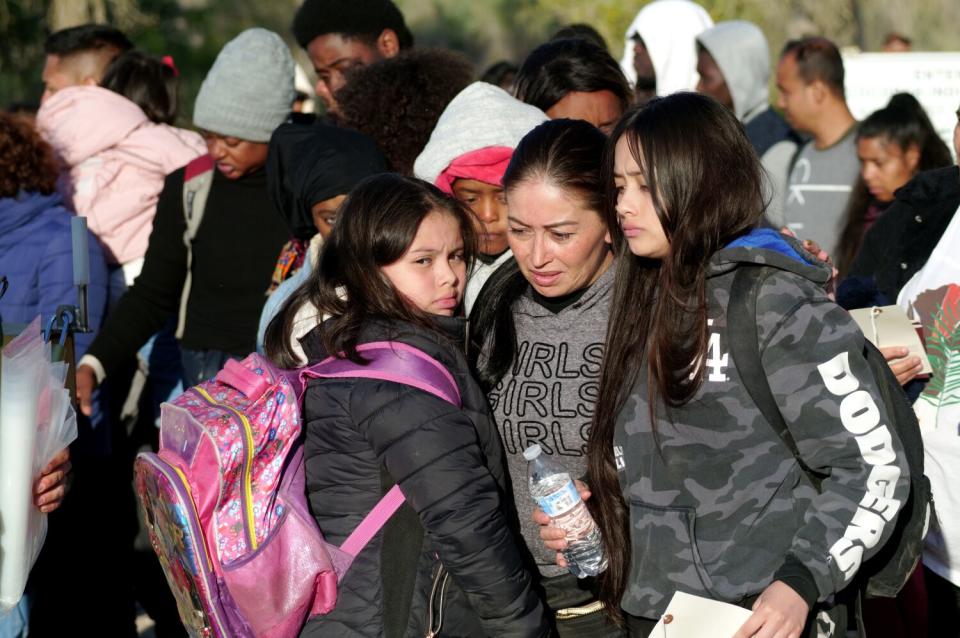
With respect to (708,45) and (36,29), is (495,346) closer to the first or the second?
(708,45)

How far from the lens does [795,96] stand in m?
7.29

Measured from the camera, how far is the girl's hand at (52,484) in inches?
127

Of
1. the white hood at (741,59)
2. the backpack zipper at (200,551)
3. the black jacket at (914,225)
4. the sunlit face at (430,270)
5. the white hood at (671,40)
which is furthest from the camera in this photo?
the white hood at (671,40)

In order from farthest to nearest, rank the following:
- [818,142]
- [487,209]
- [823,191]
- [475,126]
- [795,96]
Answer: [795,96], [818,142], [823,191], [475,126], [487,209]

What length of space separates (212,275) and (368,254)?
2072 millimetres

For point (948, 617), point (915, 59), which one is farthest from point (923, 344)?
point (915, 59)

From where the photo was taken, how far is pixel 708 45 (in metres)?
6.61

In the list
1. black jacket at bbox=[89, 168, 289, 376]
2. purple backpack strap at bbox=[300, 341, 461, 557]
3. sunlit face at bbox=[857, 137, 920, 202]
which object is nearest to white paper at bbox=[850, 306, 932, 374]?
purple backpack strap at bbox=[300, 341, 461, 557]

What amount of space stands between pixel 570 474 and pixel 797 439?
0.65m

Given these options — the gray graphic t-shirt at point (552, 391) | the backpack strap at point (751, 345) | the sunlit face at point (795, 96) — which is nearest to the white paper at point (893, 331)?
the gray graphic t-shirt at point (552, 391)

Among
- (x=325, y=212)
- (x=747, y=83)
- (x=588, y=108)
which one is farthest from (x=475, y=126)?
(x=747, y=83)

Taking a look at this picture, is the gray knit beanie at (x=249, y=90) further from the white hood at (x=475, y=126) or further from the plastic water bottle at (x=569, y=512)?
the plastic water bottle at (x=569, y=512)

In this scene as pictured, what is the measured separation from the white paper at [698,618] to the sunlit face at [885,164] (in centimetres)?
416

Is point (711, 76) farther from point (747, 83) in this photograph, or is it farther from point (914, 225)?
point (914, 225)
